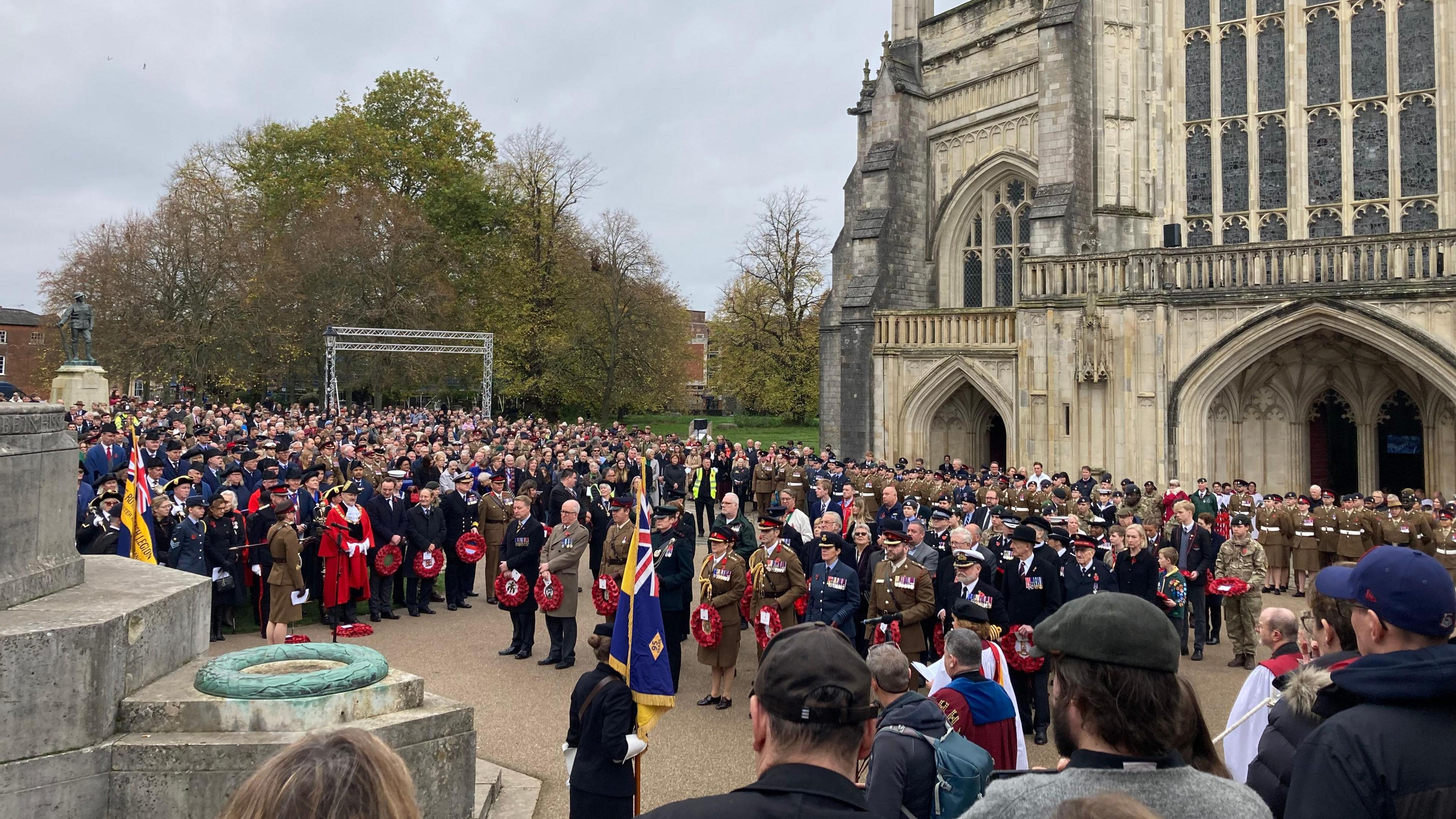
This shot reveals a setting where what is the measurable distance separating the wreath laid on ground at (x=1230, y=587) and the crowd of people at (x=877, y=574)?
0.22ft

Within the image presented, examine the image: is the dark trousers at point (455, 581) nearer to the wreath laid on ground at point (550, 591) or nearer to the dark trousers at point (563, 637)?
the dark trousers at point (563, 637)

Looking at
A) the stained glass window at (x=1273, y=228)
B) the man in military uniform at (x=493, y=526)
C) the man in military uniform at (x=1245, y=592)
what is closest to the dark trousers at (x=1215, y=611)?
the man in military uniform at (x=1245, y=592)

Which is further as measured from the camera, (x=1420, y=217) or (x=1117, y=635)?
(x=1420, y=217)

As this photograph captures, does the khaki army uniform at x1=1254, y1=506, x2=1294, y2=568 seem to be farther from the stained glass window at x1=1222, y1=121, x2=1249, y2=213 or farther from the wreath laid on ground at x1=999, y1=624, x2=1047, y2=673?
the stained glass window at x1=1222, y1=121, x2=1249, y2=213

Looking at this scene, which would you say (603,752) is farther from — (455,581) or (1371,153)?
(1371,153)

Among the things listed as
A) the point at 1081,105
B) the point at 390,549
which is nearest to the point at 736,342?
the point at 1081,105

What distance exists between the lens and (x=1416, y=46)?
65.7ft

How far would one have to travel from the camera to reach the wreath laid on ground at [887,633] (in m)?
8.30

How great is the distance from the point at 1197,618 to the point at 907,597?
4672 millimetres

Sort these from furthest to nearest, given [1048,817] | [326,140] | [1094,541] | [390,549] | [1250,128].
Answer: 1. [326,140]
2. [1250,128]
3. [390,549]
4. [1094,541]
5. [1048,817]

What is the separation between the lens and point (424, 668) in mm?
10047

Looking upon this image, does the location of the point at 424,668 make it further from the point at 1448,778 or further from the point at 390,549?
the point at 1448,778

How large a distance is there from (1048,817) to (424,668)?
8.89 metres

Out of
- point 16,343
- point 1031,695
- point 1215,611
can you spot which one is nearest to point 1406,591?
point 1031,695
